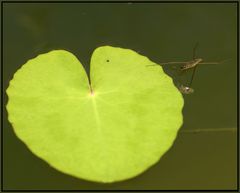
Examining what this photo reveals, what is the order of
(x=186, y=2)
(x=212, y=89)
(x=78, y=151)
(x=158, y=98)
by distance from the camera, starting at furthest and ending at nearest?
(x=186, y=2) < (x=212, y=89) < (x=158, y=98) < (x=78, y=151)

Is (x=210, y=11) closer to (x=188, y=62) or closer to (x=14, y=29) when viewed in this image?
(x=188, y=62)

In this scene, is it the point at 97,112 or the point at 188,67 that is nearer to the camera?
the point at 97,112

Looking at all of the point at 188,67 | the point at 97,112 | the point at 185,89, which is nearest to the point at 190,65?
the point at 188,67

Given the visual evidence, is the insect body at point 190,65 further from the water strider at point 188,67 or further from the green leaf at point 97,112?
the green leaf at point 97,112

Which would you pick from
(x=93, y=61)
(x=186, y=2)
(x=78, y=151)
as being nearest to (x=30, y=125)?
(x=78, y=151)

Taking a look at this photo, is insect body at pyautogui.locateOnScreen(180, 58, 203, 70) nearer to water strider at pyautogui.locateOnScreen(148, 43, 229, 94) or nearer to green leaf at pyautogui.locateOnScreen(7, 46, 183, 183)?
water strider at pyautogui.locateOnScreen(148, 43, 229, 94)

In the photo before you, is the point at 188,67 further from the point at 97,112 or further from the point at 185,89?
the point at 97,112
